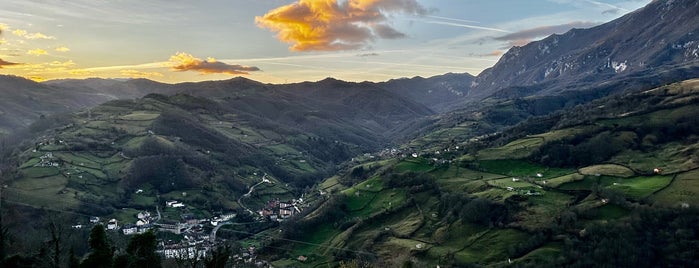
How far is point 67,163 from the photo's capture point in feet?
577

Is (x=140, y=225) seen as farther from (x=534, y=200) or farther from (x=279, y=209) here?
(x=534, y=200)

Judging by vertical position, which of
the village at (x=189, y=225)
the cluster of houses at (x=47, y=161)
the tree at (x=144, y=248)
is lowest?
the village at (x=189, y=225)

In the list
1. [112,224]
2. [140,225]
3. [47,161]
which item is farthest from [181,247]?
[47,161]

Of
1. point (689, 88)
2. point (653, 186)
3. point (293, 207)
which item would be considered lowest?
point (293, 207)

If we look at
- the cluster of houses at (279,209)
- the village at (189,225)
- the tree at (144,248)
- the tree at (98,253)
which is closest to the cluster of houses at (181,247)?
the village at (189,225)

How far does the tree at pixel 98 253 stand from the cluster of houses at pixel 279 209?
12580 cm

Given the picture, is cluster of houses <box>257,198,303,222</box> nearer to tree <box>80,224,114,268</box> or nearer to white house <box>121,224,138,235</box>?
white house <box>121,224,138,235</box>

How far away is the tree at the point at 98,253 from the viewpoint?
32.6 m

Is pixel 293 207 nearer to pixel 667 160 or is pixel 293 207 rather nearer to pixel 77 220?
pixel 77 220

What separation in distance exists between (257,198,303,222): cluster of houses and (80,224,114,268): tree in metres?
126

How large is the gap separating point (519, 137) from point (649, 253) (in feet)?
339

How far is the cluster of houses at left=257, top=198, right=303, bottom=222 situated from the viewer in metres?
162

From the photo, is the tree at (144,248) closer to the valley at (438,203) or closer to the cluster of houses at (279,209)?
the valley at (438,203)

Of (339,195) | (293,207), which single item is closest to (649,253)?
(339,195)
